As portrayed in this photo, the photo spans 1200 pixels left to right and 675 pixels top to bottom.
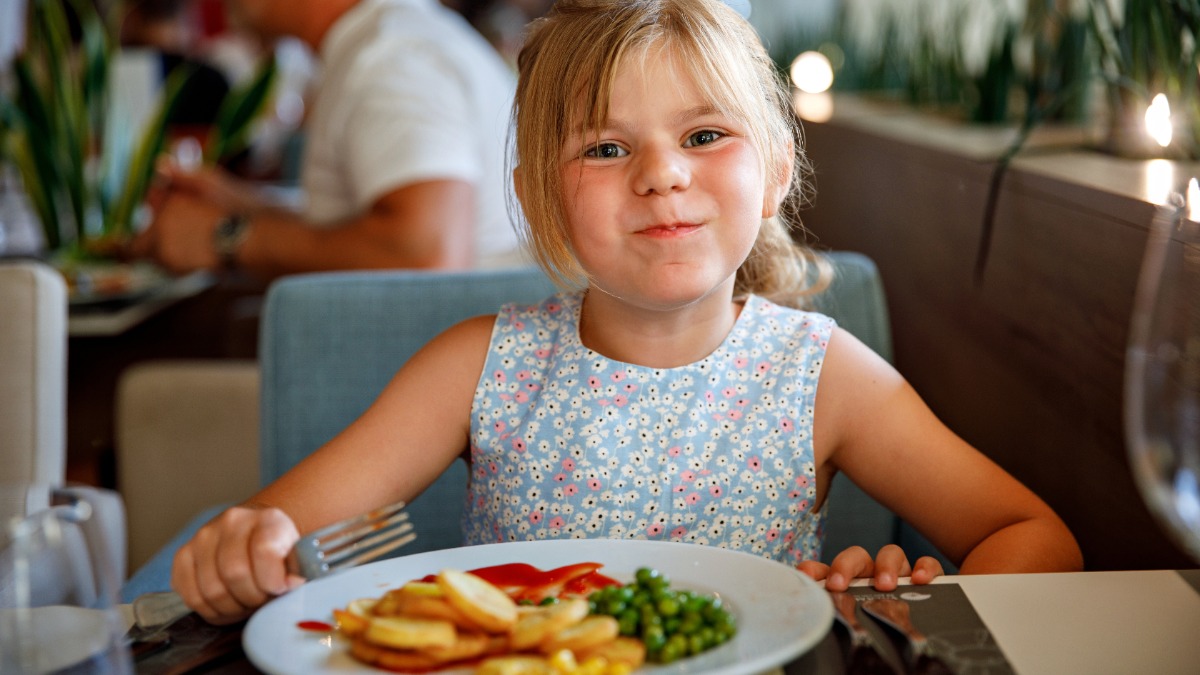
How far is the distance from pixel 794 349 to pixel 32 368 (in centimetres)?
93

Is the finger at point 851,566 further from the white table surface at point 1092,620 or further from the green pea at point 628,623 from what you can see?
the green pea at point 628,623

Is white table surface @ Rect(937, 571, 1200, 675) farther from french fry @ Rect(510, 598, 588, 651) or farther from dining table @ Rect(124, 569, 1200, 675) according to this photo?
french fry @ Rect(510, 598, 588, 651)

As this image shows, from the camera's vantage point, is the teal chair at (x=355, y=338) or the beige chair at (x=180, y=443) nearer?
the teal chair at (x=355, y=338)

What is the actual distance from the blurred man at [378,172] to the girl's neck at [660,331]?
1020 millimetres

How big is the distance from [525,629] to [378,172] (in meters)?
1.77

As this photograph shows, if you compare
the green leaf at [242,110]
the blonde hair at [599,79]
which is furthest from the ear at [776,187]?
the green leaf at [242,110]

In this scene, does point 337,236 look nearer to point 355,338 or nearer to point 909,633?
point 355,338

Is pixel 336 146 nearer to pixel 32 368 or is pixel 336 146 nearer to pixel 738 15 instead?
pixel 32 368

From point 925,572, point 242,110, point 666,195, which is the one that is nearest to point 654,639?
point 925,572

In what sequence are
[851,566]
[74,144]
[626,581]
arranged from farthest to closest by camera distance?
[74,144] < [851,566] < [626,581]

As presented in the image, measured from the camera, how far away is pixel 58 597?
0.55 meters

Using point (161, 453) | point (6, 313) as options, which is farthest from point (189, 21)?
point (6, 313)

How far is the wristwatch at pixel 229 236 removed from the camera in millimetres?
2443

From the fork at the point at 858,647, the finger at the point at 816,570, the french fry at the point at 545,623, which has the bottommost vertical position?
the finger at the point at 816,570
